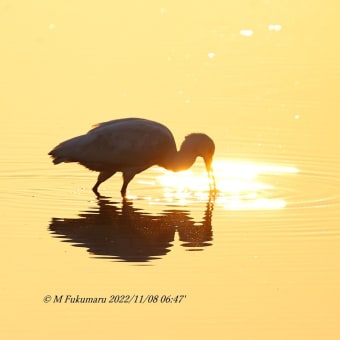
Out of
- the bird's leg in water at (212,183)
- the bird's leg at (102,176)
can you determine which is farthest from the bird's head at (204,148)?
the bird's leg at (102,176)

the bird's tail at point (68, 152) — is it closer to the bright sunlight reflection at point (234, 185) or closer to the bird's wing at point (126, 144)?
the bird's wing at point (126, 144)

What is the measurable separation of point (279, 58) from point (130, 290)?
14.9m

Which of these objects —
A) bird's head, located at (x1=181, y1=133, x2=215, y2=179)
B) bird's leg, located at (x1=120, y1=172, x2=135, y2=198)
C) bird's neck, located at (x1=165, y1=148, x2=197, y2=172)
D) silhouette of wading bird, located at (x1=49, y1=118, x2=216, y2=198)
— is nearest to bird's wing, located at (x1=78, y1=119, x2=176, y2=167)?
silhouette of wading bird, located at (x1=49, y1=118, x2=216, y2=198)

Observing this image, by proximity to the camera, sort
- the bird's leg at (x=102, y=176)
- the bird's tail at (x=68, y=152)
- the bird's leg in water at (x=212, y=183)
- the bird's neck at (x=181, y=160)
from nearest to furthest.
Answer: the bird's tail at (x=68, y=152)
the bird's leg in water at (x=212, y=183)
the bird's leg at (x=102, y=176)
the bird's neck at (x=181, y=160)

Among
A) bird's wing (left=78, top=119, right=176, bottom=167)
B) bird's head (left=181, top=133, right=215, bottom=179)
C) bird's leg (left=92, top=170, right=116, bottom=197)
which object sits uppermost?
bird's wing (left=78, top=119, right=176, bottom=167)

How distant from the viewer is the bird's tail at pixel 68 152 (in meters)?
17.2

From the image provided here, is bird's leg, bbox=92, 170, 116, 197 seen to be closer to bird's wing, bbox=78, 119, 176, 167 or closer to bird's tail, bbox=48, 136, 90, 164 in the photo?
bird's wing, bbox=78, 119, 176, 167

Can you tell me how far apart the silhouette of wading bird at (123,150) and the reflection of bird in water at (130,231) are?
25.2 inches

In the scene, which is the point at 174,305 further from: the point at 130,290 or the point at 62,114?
the point at 62,114

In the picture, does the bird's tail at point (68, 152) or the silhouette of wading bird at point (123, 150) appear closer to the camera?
the bird's tail at point (68, 152)

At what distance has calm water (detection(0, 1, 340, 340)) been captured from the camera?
12258mm

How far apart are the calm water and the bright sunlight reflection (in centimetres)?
3

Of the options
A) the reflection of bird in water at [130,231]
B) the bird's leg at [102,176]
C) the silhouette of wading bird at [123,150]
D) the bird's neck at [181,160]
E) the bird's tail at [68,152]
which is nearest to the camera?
the reflection of bird in water at [130,231]

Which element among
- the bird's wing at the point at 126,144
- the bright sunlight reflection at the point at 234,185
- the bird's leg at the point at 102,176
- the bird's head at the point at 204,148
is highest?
the bird's wing at the point at 126,144
